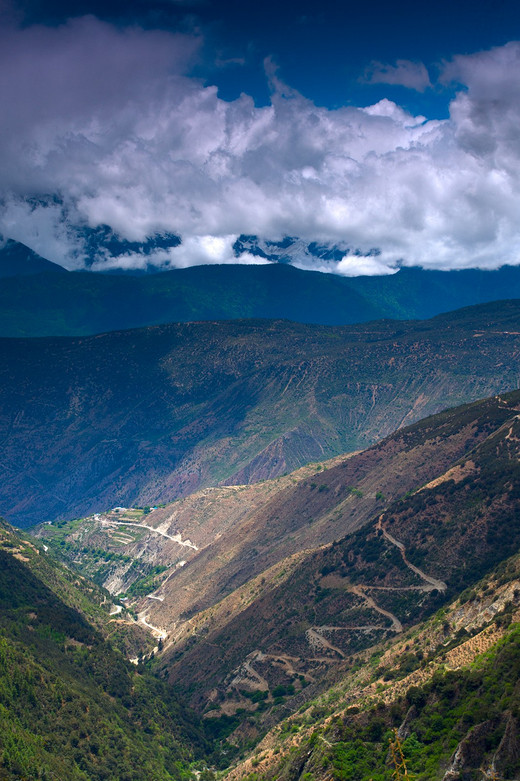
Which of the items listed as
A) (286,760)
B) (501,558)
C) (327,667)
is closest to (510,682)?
(286,760)

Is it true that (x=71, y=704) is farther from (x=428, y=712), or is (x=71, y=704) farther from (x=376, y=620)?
(x=428, y=712)

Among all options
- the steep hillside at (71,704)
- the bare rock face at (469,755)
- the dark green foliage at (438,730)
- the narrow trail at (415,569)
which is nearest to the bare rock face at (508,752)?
the dark green foliage at (438,730)

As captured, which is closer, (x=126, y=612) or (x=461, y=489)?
(x=461, y=489)

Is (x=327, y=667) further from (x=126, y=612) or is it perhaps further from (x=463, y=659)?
(x=126, y=612)

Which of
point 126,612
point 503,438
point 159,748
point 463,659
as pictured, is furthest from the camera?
point 126,612

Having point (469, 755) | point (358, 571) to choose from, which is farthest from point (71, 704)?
point (469, 755)

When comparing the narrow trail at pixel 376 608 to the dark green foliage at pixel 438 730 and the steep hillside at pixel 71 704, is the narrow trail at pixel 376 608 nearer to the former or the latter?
the steep hillside at pixel 71 704

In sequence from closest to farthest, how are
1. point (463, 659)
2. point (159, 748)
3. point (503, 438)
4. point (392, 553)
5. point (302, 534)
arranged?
point (463, 659) < point (159, 748) < point (392, 553) < point (503, 438) < point (302, 534)

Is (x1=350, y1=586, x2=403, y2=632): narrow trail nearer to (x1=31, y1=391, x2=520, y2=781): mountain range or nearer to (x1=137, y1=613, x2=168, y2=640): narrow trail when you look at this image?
(x1=31, y1=391, x2=520, y2=781): mountain range
